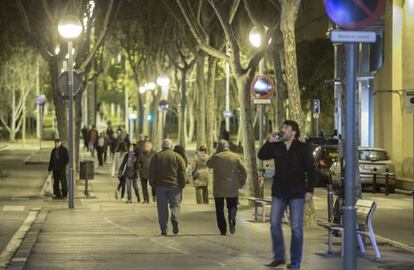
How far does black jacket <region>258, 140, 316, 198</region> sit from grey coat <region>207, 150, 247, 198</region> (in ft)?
13.5

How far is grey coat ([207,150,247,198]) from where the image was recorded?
1592 cm

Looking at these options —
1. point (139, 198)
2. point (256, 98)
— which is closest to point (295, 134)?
point (256, 98)

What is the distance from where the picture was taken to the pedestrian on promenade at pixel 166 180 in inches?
637

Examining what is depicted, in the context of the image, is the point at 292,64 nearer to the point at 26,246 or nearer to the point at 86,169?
the point at 26,246

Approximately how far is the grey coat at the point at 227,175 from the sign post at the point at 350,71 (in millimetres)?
7387

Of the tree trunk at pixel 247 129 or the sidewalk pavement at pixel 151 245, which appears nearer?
the sidewalk pavement at pixel 151 245

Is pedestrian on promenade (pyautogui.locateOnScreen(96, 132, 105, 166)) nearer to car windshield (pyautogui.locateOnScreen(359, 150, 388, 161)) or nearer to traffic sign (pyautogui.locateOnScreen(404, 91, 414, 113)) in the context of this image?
car windshield (pyautogui.locateOnScreen(359, 150, 388, 161))

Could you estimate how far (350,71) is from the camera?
8.42 meters

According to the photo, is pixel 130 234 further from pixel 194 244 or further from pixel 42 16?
pixel 42 16

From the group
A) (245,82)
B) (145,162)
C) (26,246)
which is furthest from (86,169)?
(26,246)

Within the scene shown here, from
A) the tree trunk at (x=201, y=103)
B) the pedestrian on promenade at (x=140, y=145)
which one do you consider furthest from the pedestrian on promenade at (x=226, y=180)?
the tree trunk at (x=201, y=103)

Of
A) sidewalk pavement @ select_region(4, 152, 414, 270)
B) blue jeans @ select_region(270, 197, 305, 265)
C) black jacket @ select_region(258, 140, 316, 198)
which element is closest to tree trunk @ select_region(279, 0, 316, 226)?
sidewalk pavement @ select_region(4, 152, 414, 270)

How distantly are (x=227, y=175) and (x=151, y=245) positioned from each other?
1.99m

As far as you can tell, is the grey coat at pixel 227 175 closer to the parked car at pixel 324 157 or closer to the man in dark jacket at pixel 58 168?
the man in dark jacket at pixel 58 168
